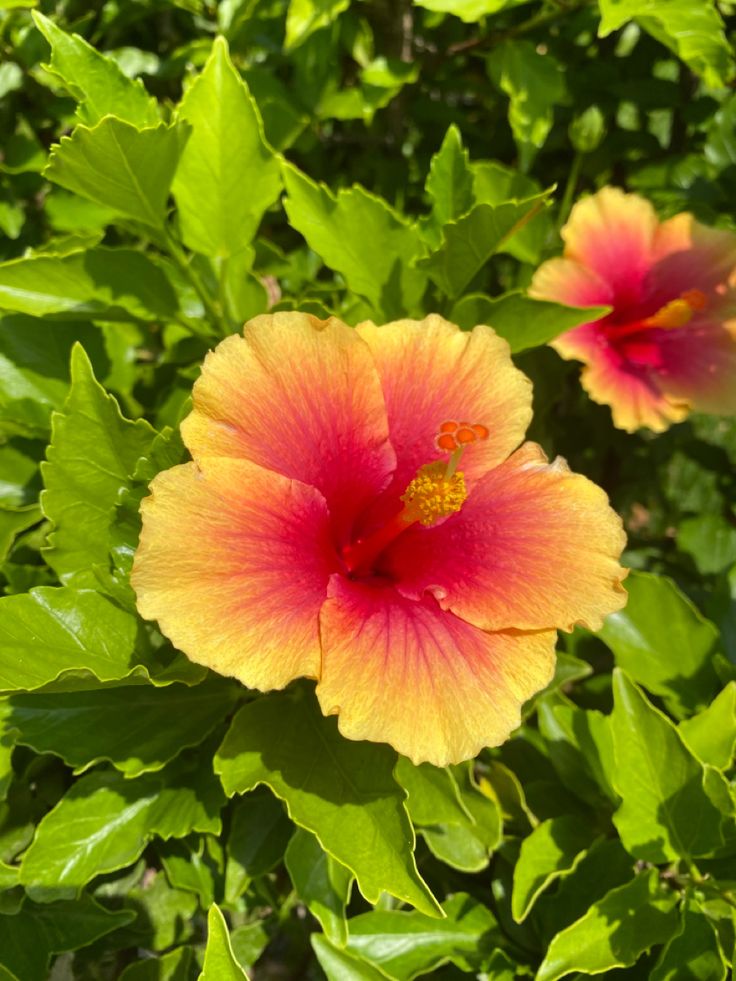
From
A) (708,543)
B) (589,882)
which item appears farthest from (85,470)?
(708,543)

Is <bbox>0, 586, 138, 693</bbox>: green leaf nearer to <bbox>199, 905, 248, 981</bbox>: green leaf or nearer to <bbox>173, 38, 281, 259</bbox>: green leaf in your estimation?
<bbox>199, 905, 248, 981</bbox>: green leaf

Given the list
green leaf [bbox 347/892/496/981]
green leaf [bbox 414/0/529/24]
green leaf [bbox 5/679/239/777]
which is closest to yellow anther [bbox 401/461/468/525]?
green leaf [bbox 5/679/239/777]

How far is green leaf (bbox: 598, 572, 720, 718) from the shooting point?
1.46m

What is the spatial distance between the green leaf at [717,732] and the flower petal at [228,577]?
0.65 meters

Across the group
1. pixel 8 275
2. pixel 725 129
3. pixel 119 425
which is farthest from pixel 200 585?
pixel 725 129

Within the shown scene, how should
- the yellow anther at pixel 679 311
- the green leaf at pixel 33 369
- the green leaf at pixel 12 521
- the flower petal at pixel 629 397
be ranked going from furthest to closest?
the yellow anther at pixel 679 311 < the flower petal at pixel 629 397 < the green leaf at pixel 33 369 < the green leaf at pixel 12 521

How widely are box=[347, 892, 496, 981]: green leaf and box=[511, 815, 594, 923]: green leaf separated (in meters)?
0.09

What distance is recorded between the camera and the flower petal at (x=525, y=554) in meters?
0.97

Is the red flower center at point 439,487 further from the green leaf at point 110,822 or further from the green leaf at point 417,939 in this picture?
the green leaf at point 417,939

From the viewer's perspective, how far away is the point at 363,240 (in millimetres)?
1313

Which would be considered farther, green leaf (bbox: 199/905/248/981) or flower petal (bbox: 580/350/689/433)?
flower petal (bbox: 580/350/689/433)

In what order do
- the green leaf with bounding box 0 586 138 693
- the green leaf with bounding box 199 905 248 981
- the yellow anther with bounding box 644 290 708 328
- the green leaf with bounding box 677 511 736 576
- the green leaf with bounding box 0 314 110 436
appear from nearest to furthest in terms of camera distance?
the green leaf with bounding box 199 905 248 981 < the green leaf with bounding box 0 586 138 693 < the green leaf with bounding box 0 314 110 436 < the yellow anther with bounding box 644 290 708 328 < the green leaf with bounding box 677 511 736 576

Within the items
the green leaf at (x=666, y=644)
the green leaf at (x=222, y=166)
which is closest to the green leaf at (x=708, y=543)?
the green leaf at (x=666, y=644)

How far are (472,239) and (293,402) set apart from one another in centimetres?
39
